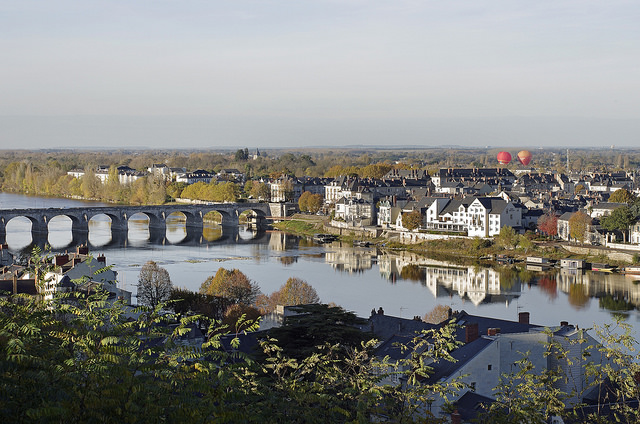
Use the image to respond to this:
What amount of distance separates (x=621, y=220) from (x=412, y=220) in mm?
8444


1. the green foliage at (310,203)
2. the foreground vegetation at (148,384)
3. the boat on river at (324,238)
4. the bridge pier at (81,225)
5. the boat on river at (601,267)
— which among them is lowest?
the boat on river at (324,238)

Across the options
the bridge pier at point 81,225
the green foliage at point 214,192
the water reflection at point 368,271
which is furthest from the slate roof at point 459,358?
the green foliage at point 214,192

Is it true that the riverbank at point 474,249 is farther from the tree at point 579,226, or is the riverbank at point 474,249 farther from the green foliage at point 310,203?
the green foliage at point 310,203

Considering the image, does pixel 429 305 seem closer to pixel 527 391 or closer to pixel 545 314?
pixel 545 314

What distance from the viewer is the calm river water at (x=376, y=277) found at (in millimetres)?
19078

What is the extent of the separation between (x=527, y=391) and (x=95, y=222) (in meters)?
39.7

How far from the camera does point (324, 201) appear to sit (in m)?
47.0

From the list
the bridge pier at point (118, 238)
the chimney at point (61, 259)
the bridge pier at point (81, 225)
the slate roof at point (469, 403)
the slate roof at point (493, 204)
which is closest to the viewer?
the slate roof at point (469, 403)

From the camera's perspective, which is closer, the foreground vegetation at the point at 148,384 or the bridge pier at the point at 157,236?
the foreground vegetation at the point at 148,384

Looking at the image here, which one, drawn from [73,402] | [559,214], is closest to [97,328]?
[73,402]

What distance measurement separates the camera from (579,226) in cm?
2934

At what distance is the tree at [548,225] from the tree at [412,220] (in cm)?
480

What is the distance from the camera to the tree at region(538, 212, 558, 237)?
3077 cm

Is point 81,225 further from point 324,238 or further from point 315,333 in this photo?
point 315,333
